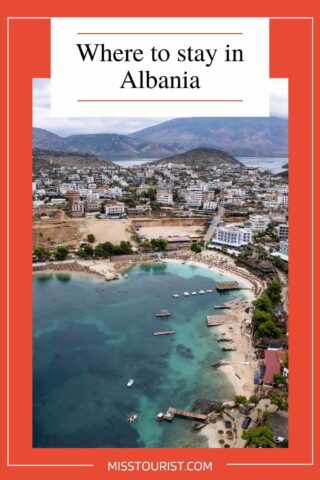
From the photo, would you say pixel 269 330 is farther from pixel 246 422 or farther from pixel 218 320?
pixel 246 422

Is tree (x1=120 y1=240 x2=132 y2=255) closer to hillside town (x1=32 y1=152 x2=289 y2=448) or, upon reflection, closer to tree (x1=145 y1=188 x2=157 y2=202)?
hillside town (x1=32 y1=152 x2=289 y2=448)

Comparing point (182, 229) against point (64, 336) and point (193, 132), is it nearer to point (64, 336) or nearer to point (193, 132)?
point (64, 336)

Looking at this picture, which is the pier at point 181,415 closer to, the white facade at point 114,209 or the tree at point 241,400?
the tree at point 241,400

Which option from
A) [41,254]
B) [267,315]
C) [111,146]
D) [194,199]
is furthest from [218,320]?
[111,146]

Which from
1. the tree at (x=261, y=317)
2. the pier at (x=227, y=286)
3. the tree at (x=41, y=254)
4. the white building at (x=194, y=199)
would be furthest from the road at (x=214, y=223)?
the tree at (x=261, y=317)

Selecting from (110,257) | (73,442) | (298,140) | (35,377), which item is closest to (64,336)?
(35,377)
